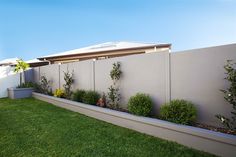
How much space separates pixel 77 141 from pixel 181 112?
2.33 metres

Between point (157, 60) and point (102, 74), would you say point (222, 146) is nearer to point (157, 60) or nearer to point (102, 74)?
point (157, 60)

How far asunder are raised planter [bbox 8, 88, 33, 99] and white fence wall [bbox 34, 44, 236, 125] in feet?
22.1

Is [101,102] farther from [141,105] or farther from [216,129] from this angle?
[216,129]

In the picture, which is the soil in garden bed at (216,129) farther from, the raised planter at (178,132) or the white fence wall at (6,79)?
the white fence wall at (6,79)

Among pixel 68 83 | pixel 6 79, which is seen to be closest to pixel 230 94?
pixel 68 83

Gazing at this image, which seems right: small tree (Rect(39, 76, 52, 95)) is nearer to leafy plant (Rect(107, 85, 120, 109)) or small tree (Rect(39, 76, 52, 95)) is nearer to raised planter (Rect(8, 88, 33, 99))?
raised planter (Rect(8, 88, 33, 99))

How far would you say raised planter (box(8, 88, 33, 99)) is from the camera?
10.9 m

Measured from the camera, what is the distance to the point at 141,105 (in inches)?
193

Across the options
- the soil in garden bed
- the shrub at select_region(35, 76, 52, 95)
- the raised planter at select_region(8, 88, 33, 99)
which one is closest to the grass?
the soil in garden bed

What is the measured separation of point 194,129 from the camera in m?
3.63

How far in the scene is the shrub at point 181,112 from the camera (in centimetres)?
402

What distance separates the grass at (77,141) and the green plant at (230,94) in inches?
32.5

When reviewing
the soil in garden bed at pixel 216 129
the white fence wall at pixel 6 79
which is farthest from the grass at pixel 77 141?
the white fence wall at pixel 6 79

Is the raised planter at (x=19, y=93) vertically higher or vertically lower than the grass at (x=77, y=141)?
higher
